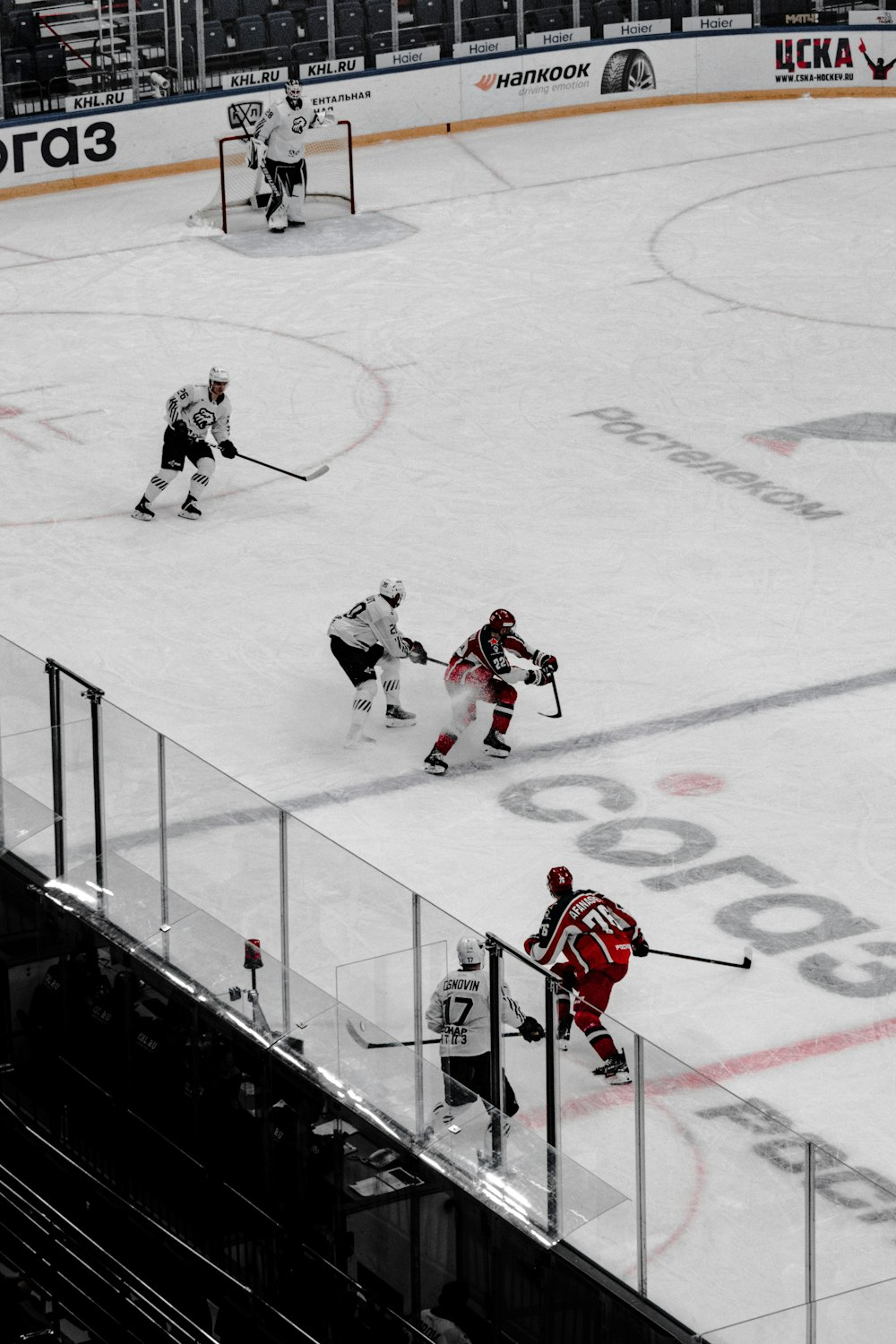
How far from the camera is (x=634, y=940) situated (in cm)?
969

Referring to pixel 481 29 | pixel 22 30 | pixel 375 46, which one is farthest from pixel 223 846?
pixel 481 29

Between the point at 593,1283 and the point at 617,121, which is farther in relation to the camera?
the point at 617,121

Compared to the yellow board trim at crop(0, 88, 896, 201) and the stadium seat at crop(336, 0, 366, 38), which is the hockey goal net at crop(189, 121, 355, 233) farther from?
the stadium seat at crop(336, 0, 366, 38)

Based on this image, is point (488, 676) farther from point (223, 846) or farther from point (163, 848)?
point (223, 846)

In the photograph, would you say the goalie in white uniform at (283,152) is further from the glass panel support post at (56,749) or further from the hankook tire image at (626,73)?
the glass panel support post at (56,749)

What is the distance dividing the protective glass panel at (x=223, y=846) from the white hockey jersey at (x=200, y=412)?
263 inches

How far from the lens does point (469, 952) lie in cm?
771

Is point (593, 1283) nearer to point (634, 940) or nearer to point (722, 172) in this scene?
point (634, 940)

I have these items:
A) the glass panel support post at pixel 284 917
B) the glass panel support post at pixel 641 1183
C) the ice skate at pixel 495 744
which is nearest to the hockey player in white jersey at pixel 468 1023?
the glass panel support post at pixel 641 1183

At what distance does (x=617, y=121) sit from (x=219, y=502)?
12291 mm

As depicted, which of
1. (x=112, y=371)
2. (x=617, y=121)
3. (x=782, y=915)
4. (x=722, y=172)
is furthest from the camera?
(x=617, y=121)

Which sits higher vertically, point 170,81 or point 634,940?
point 170,81

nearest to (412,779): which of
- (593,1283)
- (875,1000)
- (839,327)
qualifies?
(875,1000)

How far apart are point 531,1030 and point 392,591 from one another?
4999 mm
